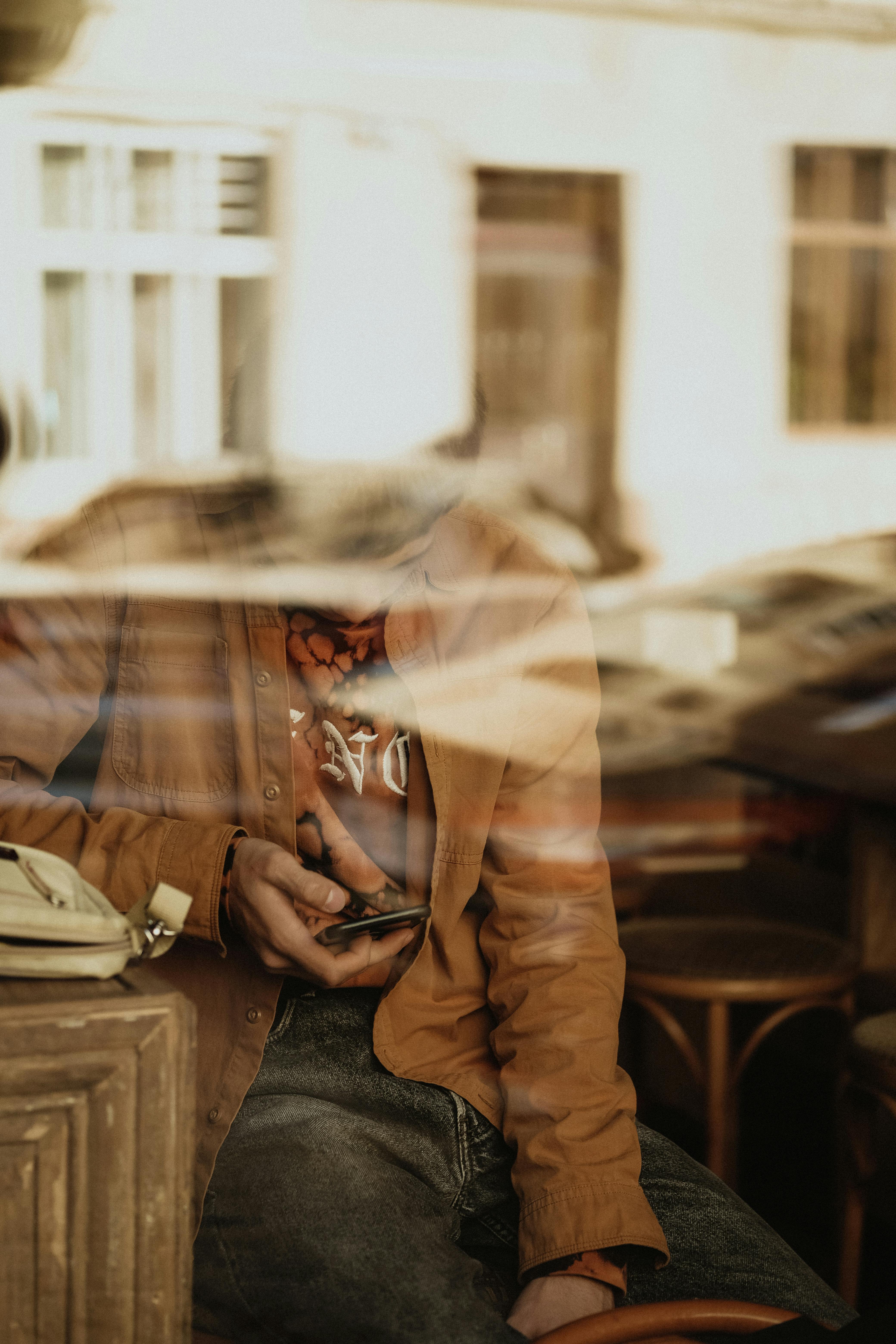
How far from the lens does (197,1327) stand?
0.74m

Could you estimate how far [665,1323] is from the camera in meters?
0.70

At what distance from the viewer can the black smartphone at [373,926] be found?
0.81m

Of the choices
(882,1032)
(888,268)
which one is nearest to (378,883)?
(882,1032)

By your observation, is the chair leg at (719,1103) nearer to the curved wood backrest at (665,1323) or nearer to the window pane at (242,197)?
the curved wood backrest at (665,1323)

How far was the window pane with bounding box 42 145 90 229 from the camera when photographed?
15.1 ft

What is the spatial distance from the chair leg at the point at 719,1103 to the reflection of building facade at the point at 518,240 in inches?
125

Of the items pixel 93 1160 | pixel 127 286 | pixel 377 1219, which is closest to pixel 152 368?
pixel 127 286

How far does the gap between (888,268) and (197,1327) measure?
5873 mm

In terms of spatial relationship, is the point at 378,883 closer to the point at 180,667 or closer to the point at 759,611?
the point at 180,667

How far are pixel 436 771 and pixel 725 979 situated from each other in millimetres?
577

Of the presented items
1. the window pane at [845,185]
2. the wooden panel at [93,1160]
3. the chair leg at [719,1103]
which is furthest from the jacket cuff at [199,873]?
the window pane at [845,185]

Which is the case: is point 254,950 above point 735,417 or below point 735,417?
below

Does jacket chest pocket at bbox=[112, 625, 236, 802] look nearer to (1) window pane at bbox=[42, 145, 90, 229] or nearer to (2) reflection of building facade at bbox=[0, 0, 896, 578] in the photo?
(2) reflection of building facade at bbox=[0, 0, 896, 578]

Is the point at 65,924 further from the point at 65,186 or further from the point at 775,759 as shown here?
the point at 65,186
